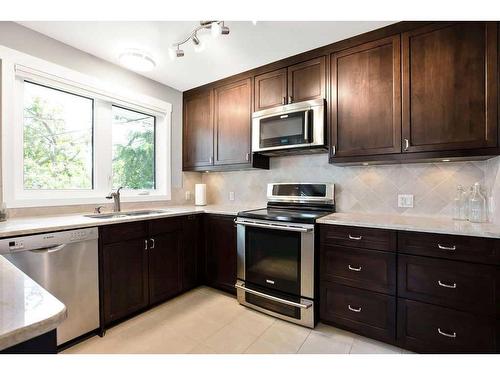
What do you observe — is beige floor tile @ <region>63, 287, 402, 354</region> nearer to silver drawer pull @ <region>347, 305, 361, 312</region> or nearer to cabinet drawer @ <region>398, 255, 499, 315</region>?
silver drawer pull @ <region>347, 305, 361, 312</region>

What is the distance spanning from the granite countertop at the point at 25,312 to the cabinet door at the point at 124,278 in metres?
1.28

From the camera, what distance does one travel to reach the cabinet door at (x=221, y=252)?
98.4 inches

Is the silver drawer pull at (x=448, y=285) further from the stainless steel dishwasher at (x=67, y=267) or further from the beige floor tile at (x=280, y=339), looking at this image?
the stainless steel dishwasher at (x=67, y=267)

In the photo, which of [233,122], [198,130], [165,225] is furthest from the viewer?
[198,130]

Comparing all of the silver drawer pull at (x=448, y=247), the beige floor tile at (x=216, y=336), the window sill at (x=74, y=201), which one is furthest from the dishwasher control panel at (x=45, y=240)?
the silver drawer pull at (x=448, y=247)

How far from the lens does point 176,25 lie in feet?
6.07

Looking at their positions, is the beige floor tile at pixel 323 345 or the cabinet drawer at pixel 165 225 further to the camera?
the cabinet drawer at pixel 165 225

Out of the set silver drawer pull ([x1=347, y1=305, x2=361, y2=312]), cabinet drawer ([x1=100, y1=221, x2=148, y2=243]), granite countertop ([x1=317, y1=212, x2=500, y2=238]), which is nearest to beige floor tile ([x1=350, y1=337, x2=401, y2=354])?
silver drawer pull ([x1=347, y1=305, x2=361, y2=312])

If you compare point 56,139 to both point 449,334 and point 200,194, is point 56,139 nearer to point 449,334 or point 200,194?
point 200,194

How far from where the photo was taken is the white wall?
190cm

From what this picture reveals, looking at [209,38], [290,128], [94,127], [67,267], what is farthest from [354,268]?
[94,127]

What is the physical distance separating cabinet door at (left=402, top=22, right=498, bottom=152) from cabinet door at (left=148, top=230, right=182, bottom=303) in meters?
2.22

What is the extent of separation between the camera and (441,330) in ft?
4.98

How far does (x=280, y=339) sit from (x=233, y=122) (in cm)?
217
